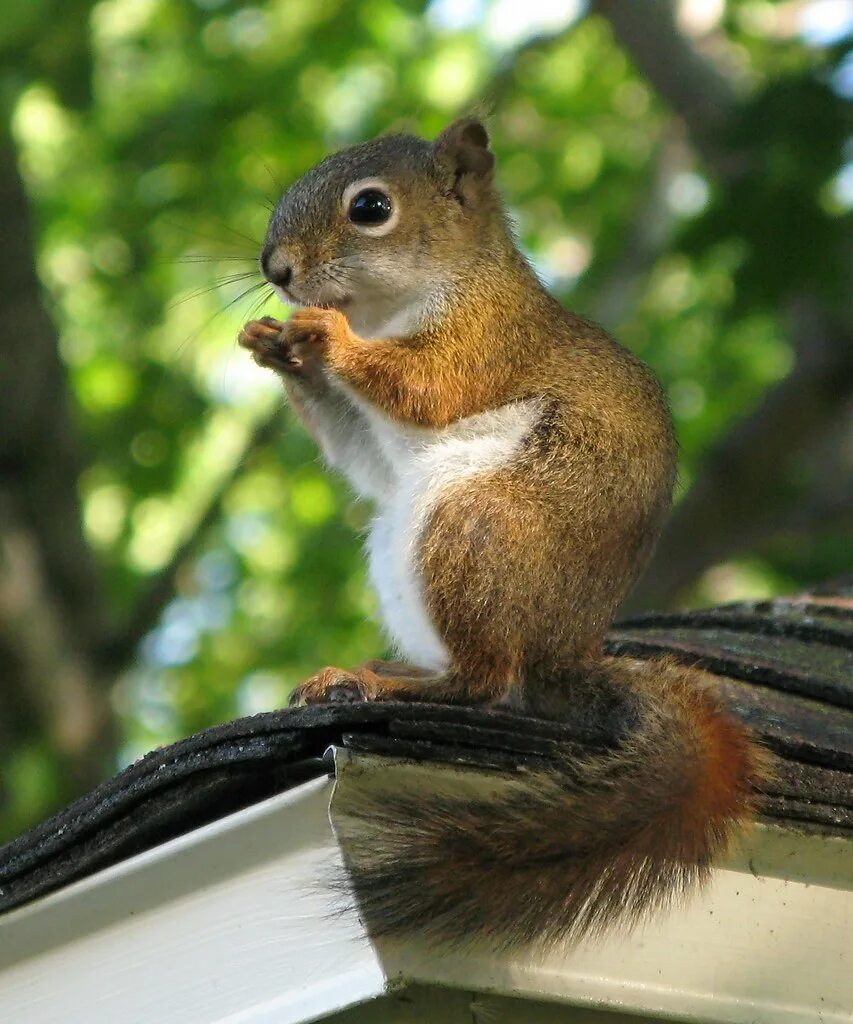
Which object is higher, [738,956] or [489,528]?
[489,528]

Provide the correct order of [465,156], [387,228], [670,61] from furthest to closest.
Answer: [670,61] < [465,156] < [387,228]

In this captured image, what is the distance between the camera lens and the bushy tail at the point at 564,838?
1.66 metres

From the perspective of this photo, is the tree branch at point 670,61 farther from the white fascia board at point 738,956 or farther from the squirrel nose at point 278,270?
the white fascia board at point 738,956

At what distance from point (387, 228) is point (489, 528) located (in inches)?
35.0

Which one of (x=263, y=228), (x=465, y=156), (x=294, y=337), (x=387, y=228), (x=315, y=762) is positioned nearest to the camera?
(x=315, y=762)

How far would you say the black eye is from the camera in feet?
9.49

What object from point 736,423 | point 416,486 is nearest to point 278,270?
point 416,486

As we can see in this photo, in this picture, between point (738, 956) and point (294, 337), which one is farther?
point (294, 337)

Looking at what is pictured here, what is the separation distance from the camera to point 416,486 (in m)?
2.42

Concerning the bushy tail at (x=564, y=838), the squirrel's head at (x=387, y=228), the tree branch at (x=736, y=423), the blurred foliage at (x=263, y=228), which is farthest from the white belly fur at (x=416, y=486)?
the tree branch at (x=736, y=423)

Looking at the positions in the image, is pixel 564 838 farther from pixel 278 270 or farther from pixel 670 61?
pixel 670 61

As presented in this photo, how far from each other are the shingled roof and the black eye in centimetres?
109

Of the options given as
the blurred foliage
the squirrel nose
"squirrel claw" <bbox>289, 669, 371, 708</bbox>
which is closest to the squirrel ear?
the squirrel nose

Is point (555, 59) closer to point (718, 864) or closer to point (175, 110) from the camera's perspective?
point (175, 110)
